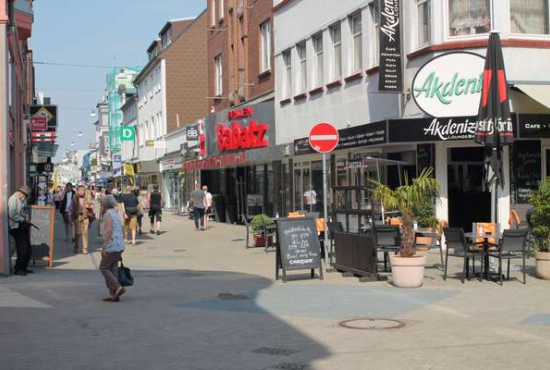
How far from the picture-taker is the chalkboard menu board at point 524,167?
61.0ft

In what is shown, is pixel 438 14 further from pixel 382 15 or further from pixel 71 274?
pixel 71 274

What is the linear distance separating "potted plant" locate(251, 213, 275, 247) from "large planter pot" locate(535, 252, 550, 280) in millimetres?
8517

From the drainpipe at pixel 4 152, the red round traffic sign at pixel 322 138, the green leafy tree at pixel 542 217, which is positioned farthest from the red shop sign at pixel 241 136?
the green leafy tree at pixel 542 217

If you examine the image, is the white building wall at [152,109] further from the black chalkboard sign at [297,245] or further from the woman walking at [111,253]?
the woman walking at [111,253]

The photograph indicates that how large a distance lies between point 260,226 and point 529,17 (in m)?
8.47

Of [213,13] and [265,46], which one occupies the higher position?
[213,13]

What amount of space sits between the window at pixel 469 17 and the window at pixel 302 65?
9.65 meters

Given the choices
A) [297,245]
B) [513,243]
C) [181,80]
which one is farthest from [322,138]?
[181,80]

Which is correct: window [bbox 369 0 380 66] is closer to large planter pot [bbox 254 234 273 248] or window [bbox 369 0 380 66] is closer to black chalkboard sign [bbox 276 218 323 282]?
large planter pot [bbox 254 234 273 248]

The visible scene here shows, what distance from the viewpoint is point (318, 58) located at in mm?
26766

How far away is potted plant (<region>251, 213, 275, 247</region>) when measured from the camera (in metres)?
21.0

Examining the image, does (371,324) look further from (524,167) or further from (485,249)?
(524,167)

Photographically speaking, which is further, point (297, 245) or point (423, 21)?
point (423, 21)

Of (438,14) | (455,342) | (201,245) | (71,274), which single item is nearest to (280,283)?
(71,274)
